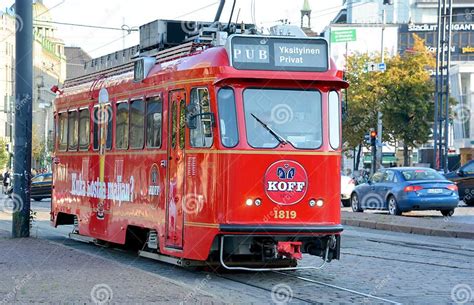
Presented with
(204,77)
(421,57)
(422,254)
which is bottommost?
(422,254)

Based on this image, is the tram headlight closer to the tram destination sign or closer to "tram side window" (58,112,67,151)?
the tram destination sign

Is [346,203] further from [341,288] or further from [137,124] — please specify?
[341,288]

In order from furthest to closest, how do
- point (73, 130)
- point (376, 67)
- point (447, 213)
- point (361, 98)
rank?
point (361, 98) → point (376, 67) → point (447, 213) → point (73, 130)

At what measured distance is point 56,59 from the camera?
420 ft

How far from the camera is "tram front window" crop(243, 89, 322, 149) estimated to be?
518 inches

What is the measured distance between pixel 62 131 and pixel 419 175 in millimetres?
12017

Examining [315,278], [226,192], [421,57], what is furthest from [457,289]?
[421,57]

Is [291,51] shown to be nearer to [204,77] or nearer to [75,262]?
[204,77]

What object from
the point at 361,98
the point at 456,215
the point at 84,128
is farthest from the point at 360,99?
the point at 84,128

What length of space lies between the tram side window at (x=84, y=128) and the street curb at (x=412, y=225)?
861cm

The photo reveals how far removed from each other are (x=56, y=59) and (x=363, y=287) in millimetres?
118831

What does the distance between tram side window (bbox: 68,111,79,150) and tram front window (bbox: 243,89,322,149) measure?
23.0 feet

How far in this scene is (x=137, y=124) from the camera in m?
15.9

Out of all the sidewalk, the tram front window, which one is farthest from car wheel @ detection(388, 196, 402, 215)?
the tram front window
